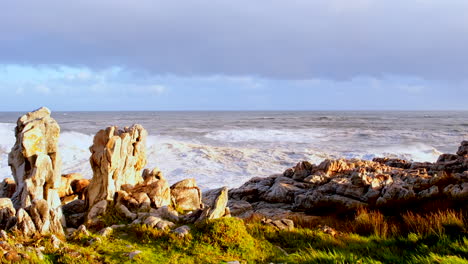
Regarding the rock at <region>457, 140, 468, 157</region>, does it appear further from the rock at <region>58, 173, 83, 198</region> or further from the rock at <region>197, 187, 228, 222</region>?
the rock at <region>58, 173, 83, 198</region>

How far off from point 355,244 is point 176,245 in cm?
374

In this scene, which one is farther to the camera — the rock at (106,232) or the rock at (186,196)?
the rock at (186,196)

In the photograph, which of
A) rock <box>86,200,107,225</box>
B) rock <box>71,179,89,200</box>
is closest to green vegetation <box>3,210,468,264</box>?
rock <box>86,200,107,225</box>

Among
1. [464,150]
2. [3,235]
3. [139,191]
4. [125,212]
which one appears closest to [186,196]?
[139,191]

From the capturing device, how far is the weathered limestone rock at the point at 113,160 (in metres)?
9.96

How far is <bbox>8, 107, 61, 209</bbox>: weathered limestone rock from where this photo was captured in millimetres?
9117

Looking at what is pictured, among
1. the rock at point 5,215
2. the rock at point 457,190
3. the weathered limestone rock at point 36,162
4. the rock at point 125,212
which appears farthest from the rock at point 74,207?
the rock at point 457,190

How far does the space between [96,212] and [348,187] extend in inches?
361

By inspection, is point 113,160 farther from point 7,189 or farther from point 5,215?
point 7,189

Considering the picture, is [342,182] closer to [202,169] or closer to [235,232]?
[235,232]

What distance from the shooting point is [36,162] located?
9.05 meters

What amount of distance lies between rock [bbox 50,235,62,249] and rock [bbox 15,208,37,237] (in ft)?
1.86

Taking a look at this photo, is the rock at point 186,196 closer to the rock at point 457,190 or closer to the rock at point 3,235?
the rock at point 3,235

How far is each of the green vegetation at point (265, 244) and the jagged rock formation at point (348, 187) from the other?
13.9 ft
